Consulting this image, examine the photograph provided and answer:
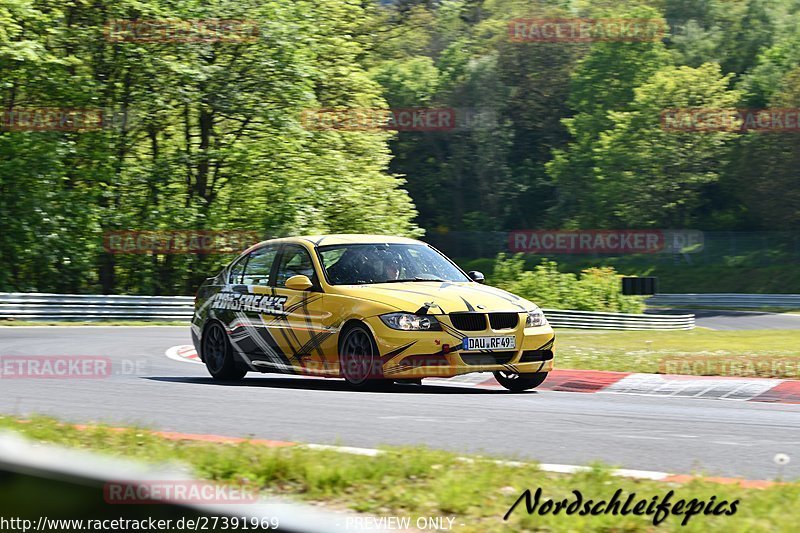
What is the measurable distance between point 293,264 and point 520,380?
2.76 m

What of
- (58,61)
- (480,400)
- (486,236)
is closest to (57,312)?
(58,61)

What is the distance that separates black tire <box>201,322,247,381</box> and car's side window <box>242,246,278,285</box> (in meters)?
0.66

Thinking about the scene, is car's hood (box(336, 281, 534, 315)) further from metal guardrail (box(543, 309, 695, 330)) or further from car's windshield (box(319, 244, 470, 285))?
metal guardrail (box(543, 309, 695, 330))

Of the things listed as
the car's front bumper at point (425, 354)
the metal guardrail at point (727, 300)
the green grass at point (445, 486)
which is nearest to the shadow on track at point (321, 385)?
the car's front bumper at point (425, 354)

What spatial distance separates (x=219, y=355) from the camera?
43.9 ft

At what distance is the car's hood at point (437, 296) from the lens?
11.4 m

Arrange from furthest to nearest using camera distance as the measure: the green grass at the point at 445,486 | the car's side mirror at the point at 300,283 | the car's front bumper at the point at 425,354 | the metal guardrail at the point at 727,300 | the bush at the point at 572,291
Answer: the metal guardrail at the point at 727,300, the bush at the point at 572,291, the car's side mirror at the point at 300,283, the car's front bumper at the point at 425,354, the green grass at the point at 445,486

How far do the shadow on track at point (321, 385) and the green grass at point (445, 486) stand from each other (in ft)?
15.1

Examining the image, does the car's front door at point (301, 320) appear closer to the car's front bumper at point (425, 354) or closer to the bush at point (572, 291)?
the car's front bumper at point (425, 354)

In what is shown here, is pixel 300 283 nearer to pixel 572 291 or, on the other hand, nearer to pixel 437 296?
pixel 437 296

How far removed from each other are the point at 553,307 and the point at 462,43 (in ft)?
181

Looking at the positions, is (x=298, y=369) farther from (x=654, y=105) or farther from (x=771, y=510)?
(x=654, y=105)

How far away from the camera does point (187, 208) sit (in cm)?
3669

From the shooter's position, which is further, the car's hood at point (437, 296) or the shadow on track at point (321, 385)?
the shadow on track at point (321, 385)
